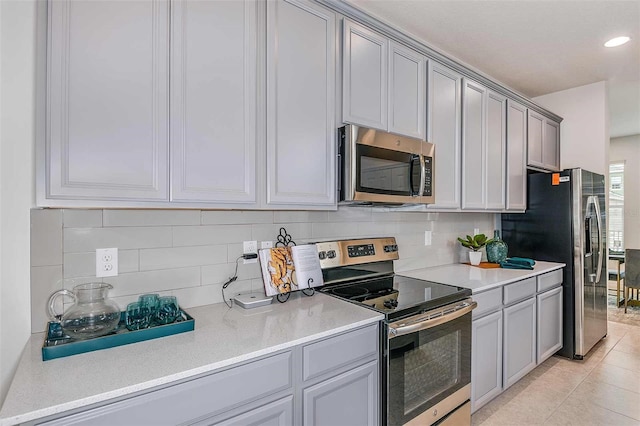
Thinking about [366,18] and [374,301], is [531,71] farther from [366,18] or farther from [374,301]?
[374,301]

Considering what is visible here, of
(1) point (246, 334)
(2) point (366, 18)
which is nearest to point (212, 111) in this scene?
(1) point (246, 334)

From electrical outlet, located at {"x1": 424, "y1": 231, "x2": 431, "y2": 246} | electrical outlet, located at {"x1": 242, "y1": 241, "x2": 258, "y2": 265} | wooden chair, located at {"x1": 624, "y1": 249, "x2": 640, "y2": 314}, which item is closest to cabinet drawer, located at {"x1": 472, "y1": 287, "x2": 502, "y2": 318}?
electrical outlet, located at {"x1": 424, "y1": 231, "x2": 431, "y2": 246}

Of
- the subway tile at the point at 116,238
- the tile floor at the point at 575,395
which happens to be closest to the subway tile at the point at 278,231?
the subway tile at the point at 116,238

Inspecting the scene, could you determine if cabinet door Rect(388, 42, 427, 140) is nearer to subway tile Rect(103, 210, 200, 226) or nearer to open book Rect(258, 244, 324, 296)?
open book Rect(258, 244, 324, 296)

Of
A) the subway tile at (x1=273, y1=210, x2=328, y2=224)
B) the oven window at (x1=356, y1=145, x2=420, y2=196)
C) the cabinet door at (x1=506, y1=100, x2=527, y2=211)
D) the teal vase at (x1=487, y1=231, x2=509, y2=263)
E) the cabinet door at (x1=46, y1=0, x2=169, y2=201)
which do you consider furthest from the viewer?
the cabinet door at (x1=506, y1=100, x2=527, y2=211)

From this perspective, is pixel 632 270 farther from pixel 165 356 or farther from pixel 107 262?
pixel 107 262

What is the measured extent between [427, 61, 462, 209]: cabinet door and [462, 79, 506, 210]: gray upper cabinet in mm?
88

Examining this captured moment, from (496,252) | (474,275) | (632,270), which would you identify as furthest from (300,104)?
(632,270)

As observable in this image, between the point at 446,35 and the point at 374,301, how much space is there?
2.01 metres

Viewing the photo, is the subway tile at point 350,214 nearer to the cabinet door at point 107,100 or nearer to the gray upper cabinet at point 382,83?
the gray upper cabinet at point 382,83

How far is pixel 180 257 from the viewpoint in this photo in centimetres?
164

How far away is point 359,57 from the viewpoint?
193 centimetres

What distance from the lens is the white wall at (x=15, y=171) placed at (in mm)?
1239

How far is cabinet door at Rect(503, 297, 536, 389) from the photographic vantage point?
2.47 m
